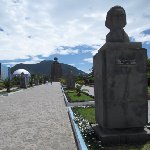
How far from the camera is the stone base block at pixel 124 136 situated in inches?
271

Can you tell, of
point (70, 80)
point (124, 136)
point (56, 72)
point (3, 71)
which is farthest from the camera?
point (56, 72)

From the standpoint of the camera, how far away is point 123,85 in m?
7.02

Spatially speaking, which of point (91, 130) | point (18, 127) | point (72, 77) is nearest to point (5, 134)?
point (18, 127)

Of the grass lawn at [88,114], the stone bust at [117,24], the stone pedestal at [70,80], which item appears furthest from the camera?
the stone pedestal at [70,80]

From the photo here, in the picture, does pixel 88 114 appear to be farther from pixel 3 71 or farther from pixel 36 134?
pixel 3 71

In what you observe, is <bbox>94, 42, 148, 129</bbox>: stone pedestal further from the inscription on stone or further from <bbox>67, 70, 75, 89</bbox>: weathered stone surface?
<bbox>67, 70, 75, 89</bbox>: weathered stone surface

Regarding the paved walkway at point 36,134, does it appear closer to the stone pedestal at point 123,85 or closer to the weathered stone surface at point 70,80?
the stone pedestal at point 123,85

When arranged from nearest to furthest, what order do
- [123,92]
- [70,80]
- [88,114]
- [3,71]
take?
[123,92], [88,114], [70,80], [3,71]

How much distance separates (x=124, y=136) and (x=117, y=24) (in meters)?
2.53

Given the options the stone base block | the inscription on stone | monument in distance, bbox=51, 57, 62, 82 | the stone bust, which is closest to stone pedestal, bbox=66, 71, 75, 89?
the stone bust

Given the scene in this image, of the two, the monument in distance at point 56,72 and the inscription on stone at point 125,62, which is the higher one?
the monument in distance at point 56,72

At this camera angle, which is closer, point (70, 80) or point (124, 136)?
point (124, 136)

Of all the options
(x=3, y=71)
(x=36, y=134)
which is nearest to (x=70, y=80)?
(x=36, y=134)

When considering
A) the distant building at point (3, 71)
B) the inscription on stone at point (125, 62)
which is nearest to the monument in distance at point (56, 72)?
the distant building at point (3, 71)
